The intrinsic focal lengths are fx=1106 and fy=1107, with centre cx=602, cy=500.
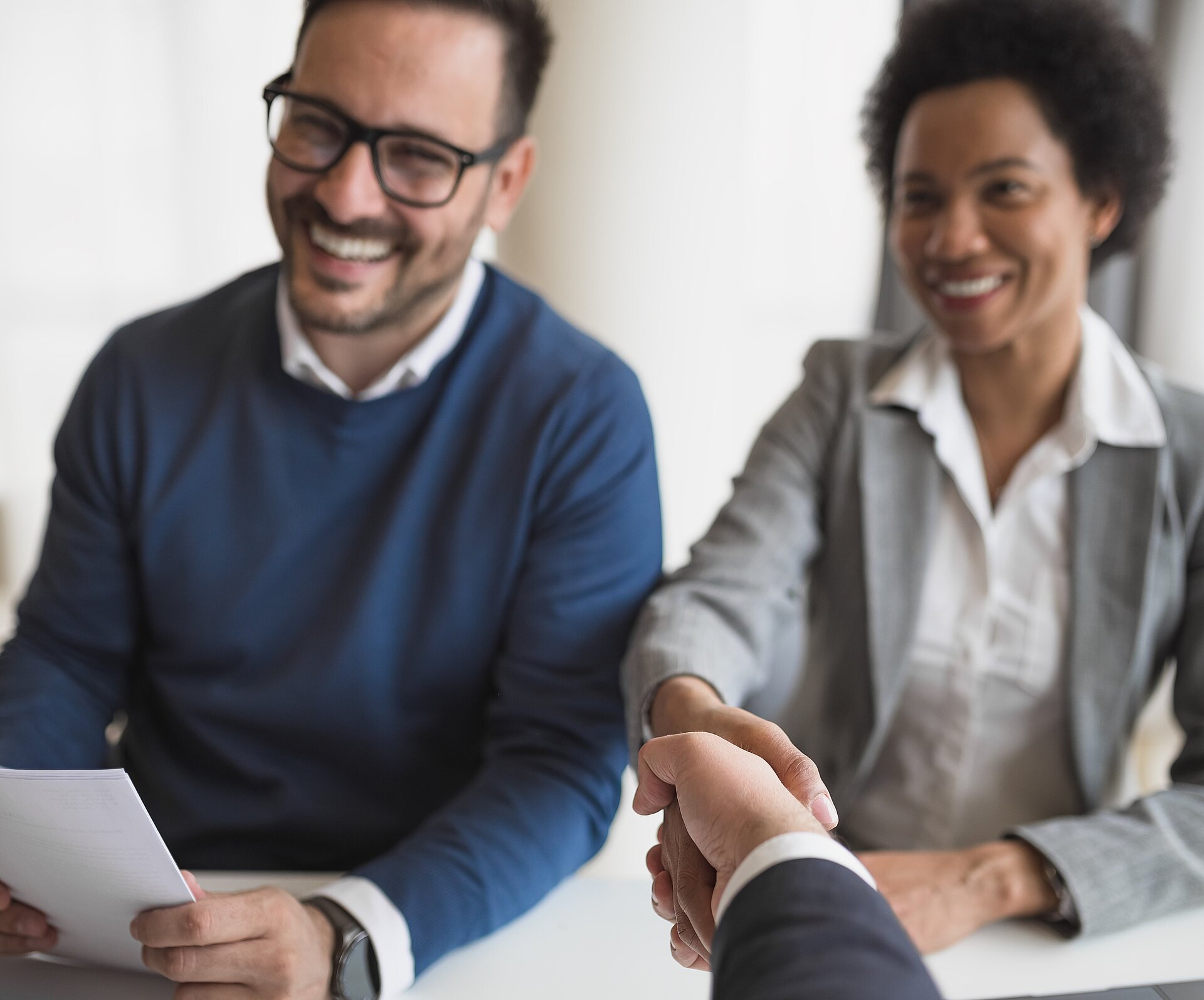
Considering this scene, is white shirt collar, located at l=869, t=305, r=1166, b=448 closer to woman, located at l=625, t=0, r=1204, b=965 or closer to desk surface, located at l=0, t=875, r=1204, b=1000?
woman, located at l=625, t=0, r=1204, b=965

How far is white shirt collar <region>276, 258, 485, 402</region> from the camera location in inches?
43.3

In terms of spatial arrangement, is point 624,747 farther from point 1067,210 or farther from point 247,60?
point 247,60

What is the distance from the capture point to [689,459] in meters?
2.11

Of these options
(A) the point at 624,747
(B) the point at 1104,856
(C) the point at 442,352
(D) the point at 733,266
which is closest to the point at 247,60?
(D) the point at 733,266

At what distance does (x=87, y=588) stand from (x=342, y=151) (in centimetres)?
50

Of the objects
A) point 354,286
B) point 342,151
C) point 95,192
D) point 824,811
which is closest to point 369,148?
point 342,151

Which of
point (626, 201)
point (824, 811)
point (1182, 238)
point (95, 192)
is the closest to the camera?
point (824, 811)

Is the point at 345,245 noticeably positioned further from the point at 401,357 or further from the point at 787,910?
the point at 787,910

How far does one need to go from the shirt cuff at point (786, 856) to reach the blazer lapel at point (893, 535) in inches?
26.3

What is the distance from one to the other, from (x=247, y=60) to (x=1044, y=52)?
5.78 feet

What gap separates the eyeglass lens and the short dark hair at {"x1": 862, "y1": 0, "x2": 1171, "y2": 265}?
55cm

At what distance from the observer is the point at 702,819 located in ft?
1.89

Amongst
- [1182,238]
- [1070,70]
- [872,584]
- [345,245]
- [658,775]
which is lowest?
[872,584]

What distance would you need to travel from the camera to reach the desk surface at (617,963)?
728 mm
